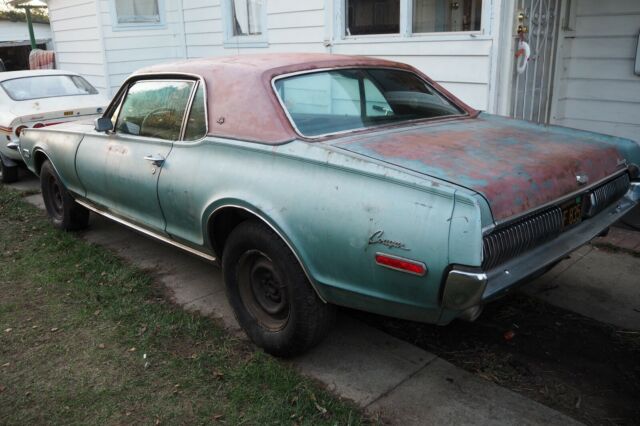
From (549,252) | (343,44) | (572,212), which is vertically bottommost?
(549,252)

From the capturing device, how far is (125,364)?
3.24m

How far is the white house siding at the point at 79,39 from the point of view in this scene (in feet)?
34.0

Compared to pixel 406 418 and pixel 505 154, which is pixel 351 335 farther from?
pixel 505 154

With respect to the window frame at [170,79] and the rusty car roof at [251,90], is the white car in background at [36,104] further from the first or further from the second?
the rusty car roof at [251,90]

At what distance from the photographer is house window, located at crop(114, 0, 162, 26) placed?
10.2 metres

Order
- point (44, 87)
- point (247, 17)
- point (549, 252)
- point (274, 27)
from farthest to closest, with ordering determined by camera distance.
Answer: point (247, 17) → point (274, 27) → point (44, 87) → point (549, 252)

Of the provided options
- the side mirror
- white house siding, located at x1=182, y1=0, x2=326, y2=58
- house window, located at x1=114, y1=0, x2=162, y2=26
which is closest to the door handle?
the side mirror

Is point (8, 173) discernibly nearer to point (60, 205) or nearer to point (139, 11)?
point (60, 205)

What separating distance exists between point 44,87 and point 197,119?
5457mm

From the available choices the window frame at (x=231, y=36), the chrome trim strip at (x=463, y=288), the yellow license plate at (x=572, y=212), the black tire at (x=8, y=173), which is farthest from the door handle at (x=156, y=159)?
the window frame at (x=231, y=36)

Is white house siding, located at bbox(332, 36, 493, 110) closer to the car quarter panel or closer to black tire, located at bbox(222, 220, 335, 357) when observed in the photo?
the car quarter panel

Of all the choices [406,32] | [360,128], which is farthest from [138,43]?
[360,128]

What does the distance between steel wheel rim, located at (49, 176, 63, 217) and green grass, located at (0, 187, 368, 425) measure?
1164 millimetres

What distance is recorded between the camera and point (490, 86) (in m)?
5.59
